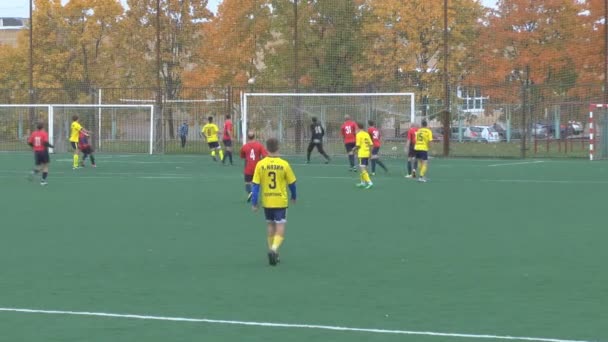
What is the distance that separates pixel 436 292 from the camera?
10.9 metres

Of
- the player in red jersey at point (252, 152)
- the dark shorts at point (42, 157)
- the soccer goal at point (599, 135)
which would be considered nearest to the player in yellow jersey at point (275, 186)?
the player in red jersey at point (252, 152)

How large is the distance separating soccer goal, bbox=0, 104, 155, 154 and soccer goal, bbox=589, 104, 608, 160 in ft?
61.5

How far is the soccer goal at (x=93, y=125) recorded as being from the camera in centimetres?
4791

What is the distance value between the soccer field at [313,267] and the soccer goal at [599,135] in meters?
15.4

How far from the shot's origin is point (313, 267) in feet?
41.8

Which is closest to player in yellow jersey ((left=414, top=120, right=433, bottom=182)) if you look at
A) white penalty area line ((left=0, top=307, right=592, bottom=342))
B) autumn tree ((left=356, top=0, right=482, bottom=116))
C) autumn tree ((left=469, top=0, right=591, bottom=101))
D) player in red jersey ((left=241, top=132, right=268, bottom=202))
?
player in red jersey ((left=241, top=132, right=268, bottom=202))

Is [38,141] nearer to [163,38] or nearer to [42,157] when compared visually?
[42,157]

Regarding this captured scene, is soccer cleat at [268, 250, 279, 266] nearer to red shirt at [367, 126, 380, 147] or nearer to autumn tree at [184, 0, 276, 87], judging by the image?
red shirt at [367, 126, 380, 147]

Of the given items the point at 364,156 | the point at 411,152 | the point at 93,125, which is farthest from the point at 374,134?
the point at 93,125

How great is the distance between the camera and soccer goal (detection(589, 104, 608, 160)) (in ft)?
129

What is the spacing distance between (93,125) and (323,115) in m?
11.4

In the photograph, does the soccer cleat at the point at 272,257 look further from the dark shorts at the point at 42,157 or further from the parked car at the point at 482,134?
the parked car at the point at 482,134

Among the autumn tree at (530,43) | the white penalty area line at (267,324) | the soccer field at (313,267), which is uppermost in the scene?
the autumn tree at (530,43)

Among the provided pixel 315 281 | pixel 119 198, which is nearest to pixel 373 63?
pixel 119 198
